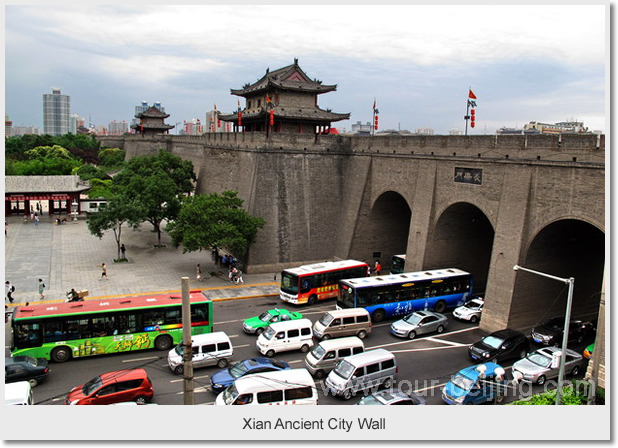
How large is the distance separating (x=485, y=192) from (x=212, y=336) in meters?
12.5

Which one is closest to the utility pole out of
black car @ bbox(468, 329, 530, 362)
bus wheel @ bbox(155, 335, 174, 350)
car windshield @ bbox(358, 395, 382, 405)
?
car windshield @ bbox(358, 395, 382, 405)

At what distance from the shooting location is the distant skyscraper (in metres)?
192

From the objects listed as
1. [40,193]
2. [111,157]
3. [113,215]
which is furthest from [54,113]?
[113,215]

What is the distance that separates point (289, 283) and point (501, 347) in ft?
31.0

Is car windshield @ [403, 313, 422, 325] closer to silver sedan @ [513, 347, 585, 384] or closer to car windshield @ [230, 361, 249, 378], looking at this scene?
silver sedan @ [513, 347, 585, 384]

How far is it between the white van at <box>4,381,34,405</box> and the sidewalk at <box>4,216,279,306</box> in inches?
384

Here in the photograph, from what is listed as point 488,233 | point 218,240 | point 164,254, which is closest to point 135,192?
point 164,254

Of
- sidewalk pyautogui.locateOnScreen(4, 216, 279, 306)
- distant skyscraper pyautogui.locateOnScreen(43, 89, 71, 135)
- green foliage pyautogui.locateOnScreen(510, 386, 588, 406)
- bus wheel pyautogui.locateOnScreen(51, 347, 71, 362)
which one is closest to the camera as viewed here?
green foliage pyautogui.locateOnScreen(510, 386, 588, 406)

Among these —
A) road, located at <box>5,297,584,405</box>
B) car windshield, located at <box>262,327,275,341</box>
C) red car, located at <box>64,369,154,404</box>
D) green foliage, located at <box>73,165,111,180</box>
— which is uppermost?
green foliage, located at <box>73,165,111,180</box>

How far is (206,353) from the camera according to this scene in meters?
15.8

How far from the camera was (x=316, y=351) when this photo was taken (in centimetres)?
1562

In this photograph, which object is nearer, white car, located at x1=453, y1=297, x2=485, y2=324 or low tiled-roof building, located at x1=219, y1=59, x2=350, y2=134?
white car, located at x1=453, y1=297, x2=485, y2=324

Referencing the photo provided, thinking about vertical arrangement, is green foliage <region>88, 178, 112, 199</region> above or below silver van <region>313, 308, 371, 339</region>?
above

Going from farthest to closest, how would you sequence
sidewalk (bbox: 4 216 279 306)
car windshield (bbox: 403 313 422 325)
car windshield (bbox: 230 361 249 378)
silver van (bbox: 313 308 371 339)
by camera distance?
sidewalk (bbox: 4 216 279 306), car windshield (bbox: 403 313 422 325), silver van (bbox: 313 308 371 339), car windshield (bbox: 230 361 249 378)
